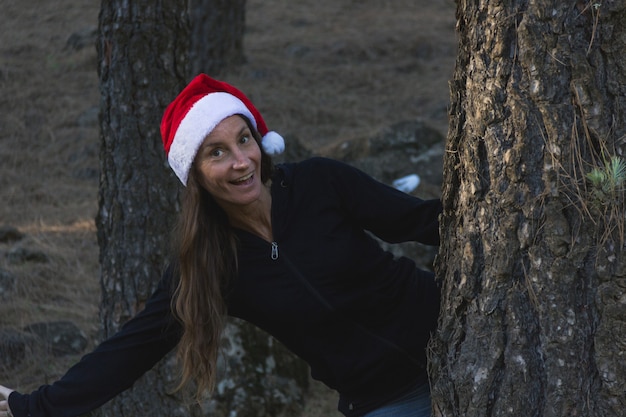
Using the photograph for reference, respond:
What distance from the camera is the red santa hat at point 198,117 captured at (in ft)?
10.2

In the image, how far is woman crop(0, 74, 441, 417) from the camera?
3031 millimetres

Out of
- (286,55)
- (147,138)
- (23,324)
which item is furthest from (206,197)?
(286,55)

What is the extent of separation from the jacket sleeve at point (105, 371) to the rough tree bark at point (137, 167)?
A: 1.69 meters

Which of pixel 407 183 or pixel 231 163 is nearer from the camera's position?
pixel 231 163

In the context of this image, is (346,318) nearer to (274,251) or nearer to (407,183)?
(274,251)

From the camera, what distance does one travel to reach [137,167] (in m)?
4.89

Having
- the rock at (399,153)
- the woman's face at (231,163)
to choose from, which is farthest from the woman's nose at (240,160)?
the rock at (399,153)

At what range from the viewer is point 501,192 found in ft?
8.21

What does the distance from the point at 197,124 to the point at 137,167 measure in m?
1.87

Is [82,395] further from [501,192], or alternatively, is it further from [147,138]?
[147,138]

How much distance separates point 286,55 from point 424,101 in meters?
2.64

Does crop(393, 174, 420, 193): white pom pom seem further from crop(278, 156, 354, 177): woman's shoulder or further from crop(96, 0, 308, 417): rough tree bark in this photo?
crop(278, 156, 354, 177): woman's shoulder

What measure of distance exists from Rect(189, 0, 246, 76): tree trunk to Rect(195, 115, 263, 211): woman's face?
8007 millimetres

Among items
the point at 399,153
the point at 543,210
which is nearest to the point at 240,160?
the point at 543,210
